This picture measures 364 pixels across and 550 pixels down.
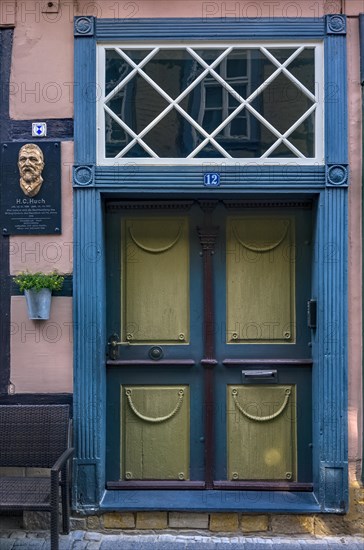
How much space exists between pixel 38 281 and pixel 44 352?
555 millimetres

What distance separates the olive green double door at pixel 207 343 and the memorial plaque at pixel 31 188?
1.53 ft

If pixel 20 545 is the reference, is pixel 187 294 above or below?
above

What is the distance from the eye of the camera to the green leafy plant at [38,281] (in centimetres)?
468

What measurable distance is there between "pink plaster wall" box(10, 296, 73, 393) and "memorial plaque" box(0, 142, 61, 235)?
0.56m

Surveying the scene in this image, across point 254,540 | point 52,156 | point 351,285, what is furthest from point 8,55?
point 254,540

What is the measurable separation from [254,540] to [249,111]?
10.4 feet

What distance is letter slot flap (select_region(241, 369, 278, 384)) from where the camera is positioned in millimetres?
4969

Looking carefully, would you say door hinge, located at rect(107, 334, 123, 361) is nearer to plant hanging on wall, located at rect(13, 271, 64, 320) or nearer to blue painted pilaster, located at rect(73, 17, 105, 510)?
blue painted pilaster, located at rect(73, 17, 105, 510)

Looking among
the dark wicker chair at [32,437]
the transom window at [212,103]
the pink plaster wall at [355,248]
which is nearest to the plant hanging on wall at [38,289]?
the dark wicker chair at [32,437]

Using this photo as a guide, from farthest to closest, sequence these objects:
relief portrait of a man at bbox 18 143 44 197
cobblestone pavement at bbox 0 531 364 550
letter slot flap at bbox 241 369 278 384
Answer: letter slot flap at bbox 241 369 278 384
relief portrait of a man at bbox 18 143 44 197
cobblestone pavement at bbox 0 531 364 550

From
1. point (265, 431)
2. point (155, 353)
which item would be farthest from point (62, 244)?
point (265, 431)

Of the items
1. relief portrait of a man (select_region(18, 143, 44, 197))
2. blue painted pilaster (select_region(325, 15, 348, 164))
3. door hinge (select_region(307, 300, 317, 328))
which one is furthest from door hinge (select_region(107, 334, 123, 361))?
blue painted pilaster (select_region(325, 15, 348, 164))

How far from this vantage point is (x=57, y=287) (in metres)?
4.75

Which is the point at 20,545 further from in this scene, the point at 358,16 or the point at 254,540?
the point at 358,16
